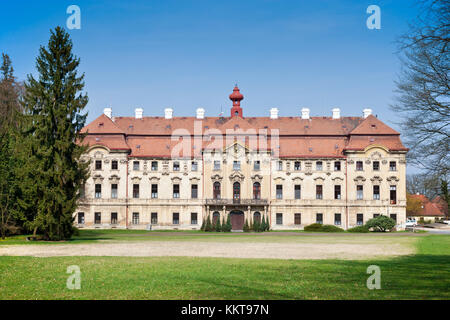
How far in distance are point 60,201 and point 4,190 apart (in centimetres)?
782

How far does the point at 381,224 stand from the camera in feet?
199

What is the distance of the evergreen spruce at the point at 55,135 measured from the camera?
38.8 meters

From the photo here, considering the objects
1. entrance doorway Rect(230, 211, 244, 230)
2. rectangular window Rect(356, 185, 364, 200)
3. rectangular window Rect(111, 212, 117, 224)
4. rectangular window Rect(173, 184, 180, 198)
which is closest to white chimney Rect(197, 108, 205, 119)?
rectangular window Rect(173, 184, 180, 198)

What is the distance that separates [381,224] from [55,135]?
128 ft

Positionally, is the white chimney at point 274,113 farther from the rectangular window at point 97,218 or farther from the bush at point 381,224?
the rectangular window at point 97,218

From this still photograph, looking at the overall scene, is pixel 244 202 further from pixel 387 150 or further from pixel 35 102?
pixel 35 102

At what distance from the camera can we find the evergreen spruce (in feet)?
127

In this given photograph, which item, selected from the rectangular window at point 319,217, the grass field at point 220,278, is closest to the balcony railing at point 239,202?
the rectangular window at point 319,217

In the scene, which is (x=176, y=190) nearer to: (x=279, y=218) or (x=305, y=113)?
(x=279, y=218)

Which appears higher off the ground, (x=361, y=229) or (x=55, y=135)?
(x=55, y=135)

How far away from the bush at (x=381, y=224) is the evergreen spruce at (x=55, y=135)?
118 feet

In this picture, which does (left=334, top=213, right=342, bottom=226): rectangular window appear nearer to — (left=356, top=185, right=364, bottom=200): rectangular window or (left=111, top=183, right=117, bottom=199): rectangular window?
(left=356, top=185, right=364, bottom=200): rectangular window

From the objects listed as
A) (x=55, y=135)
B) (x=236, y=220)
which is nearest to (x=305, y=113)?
(x=236, y=220)

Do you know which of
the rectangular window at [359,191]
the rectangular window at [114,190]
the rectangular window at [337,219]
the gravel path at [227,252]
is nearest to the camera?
the gravel path at [227,252]
